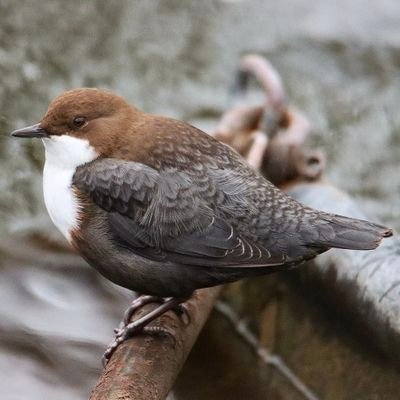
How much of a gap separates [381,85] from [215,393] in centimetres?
275

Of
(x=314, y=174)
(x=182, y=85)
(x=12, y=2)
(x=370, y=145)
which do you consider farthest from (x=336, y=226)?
(x=12, y=2)

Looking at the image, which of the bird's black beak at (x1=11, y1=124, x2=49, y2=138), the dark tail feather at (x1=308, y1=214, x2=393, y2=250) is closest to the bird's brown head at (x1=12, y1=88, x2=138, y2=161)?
the bird's black beak at (x1=11, y1=124, x2=49, y2=138)

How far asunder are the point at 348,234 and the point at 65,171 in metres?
0.91

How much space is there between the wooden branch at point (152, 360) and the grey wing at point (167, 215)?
0.25 metres

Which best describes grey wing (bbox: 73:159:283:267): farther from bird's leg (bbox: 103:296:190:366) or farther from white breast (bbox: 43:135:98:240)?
bird's leg (bbox: 103:296:190:366)

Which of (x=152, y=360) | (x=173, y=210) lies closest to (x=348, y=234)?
(x=173, y=210)

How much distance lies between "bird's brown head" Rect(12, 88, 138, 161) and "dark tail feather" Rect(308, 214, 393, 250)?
698 mm

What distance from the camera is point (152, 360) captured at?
9.89 ft

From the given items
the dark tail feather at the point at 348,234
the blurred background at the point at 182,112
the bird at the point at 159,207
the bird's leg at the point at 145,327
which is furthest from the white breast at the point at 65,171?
the blurred background at the point at 182,112

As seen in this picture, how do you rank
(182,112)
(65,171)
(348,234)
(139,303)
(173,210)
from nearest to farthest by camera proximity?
(348,234)
(173,210)
(65,171)
(139,303)
(182,112)

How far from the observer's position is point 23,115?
18.7ft

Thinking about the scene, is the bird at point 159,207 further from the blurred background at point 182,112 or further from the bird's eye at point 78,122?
the blurred background at point 182,112

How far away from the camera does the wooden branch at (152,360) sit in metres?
2.76

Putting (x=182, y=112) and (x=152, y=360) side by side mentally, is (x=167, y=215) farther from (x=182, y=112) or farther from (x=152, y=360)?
(x=182, y=112)
